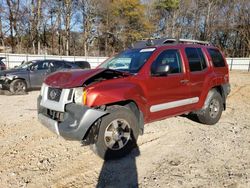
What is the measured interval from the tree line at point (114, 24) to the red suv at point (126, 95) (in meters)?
32.1

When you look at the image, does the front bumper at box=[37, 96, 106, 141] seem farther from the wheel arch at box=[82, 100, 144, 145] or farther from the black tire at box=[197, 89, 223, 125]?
the black tire at box=[197, 89, 223, 125]

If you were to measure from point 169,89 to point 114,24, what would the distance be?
42456 millimetres

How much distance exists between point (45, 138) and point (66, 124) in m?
1.46

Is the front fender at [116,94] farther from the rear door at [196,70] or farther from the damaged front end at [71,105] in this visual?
the rear door at [196,70]

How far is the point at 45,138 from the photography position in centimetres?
539

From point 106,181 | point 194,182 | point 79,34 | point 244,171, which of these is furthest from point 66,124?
point 79,34

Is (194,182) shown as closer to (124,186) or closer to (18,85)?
(124,186)

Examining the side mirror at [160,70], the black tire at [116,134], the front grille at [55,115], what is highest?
the side mirror at [160,70]

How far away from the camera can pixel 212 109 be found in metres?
6.45

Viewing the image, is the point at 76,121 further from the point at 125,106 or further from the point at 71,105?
the point at 125,106

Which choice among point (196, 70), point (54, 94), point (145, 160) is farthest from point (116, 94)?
point (196, 70)

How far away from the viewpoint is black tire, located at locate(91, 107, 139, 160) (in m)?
4.30

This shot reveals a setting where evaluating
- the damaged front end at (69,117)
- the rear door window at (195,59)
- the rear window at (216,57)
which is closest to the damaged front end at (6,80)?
the damaged front end at (69,117)

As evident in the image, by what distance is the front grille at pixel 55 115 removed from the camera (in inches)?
173
